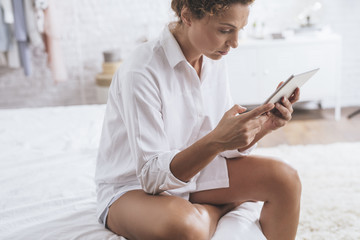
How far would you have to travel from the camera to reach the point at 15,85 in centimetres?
383

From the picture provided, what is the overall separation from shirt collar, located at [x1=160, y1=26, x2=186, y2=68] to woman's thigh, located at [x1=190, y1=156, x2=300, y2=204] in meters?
0.36

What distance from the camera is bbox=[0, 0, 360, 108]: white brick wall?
3.52 m

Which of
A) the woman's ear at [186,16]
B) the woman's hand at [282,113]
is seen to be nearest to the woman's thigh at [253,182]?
the woman's hand at [282,113]

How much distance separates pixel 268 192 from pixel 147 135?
1.33ft

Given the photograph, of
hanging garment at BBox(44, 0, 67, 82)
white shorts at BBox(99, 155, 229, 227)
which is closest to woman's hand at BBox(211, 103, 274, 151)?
white shorts at BBox(99, 155, 229, 227)

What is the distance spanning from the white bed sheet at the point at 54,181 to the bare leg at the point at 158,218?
0.15 ft

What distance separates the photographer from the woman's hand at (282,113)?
1114 millimetres

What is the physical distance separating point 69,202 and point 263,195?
593mm

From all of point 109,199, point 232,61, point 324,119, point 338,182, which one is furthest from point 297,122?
point 109,199

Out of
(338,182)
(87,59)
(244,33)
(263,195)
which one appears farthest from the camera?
(87,59)

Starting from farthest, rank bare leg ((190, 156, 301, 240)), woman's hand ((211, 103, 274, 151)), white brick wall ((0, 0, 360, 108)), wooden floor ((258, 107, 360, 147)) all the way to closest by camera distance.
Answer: white brick wall ((0, 0, 360, 108)) → wooden floor ((258, 107, 360, 147)) → bare leg ((190, 156, 301, 240)) → woman's hand ((211, 103, 274, 151))

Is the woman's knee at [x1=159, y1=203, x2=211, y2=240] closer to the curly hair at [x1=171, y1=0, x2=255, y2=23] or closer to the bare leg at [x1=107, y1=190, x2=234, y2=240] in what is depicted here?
the bare leg at [x1=107, y1=190, x2=234, y2=240]

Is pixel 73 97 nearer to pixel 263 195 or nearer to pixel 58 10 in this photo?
pixel 58 10

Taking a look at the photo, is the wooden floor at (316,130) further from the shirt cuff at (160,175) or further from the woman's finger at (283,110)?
the shirt cuff at (160,175)
